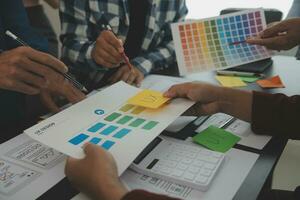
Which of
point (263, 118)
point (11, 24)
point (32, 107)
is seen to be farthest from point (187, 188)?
point (11, 24)

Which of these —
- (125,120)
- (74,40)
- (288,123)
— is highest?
(74,40)

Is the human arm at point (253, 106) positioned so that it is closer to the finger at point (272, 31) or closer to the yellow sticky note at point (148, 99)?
the yellow sticky note at point (148, 99)

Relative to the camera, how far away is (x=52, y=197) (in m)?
0.60

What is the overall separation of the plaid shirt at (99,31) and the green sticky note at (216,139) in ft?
1.54

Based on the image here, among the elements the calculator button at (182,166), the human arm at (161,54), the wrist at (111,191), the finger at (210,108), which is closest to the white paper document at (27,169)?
the wrist at (111,191)

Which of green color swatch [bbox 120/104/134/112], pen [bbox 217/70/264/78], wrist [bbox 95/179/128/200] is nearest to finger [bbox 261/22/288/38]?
pen [bbox 217/70/264/78]

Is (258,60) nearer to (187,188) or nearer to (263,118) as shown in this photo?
(263,118)

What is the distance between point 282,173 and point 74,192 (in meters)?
1.11

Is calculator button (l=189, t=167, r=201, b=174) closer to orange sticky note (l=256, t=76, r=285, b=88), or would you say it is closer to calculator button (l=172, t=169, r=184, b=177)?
calculator button (l=172, t=169, r=184, b=177)

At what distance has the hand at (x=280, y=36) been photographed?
1.12 m

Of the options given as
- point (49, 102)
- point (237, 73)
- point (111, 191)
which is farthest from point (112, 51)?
point (111, 191)

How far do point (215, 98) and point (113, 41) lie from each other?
36 cm

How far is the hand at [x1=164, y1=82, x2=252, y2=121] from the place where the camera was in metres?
0.83

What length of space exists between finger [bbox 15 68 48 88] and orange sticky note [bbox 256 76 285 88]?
669mm
